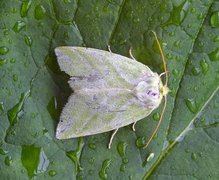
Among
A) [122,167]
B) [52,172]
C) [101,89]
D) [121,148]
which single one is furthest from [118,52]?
[52,172]

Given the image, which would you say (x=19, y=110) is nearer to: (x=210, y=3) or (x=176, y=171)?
(x=176, y=171)

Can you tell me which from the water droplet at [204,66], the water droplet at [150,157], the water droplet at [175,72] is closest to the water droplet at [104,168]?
the water droplet at [150,157]

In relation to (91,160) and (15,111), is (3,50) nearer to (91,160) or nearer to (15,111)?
(15,111)

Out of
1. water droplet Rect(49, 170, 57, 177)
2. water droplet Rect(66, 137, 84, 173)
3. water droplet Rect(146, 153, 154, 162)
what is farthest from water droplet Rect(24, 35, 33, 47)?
water droplet Rect(146, 153, 154, 162)

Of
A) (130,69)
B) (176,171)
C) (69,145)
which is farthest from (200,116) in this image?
(69,145)

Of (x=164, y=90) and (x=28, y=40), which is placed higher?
(x=28, y=40)

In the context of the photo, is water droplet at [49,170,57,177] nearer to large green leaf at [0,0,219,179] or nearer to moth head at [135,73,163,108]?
large green leaf at [0,0,219,179]

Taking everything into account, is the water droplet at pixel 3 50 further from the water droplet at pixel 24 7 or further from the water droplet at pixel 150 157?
the water droplet at pixel 150 157

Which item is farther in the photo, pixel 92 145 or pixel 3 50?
pixel 92 145
